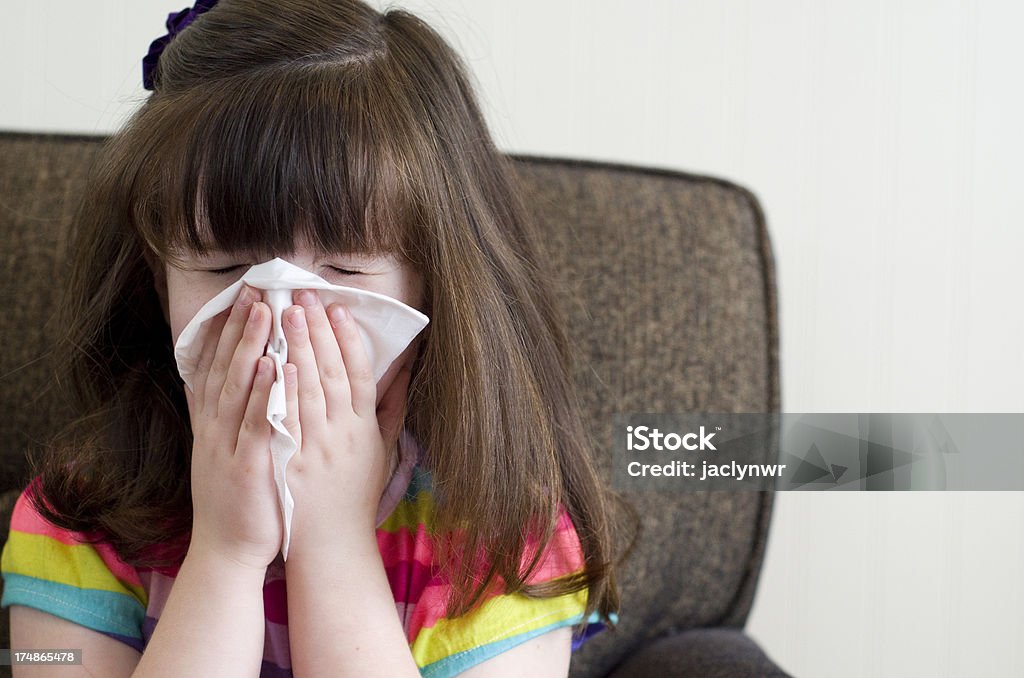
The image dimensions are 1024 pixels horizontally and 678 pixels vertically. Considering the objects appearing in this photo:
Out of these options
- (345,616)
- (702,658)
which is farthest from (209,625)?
(702,658)

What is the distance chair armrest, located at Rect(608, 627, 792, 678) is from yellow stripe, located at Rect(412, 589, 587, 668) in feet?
0.59

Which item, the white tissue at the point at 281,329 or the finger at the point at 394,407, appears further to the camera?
the finger at the point at 394,407

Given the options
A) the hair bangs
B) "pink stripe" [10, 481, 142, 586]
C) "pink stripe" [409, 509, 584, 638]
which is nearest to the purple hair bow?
the hair bangs

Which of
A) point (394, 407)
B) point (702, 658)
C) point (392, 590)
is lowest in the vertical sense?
point (702, 658)

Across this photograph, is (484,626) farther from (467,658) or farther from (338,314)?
(338,314)

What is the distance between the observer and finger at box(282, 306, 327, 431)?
67 centimetres

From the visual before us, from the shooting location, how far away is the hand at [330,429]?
2.26 feet

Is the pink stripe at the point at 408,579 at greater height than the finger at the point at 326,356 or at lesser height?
lesser

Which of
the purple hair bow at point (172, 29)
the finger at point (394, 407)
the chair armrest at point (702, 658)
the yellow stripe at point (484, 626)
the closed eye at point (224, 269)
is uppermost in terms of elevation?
the purple hair bow at point (172, 29)

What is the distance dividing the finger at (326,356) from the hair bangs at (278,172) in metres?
0.04

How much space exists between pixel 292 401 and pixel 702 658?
47cm

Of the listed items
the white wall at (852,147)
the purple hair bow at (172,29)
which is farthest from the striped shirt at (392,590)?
the white wall at (852,147)

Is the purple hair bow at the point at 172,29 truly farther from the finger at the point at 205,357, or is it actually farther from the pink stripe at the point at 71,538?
the pink stripe at the point at 71,538

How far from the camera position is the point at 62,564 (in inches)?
31.4
